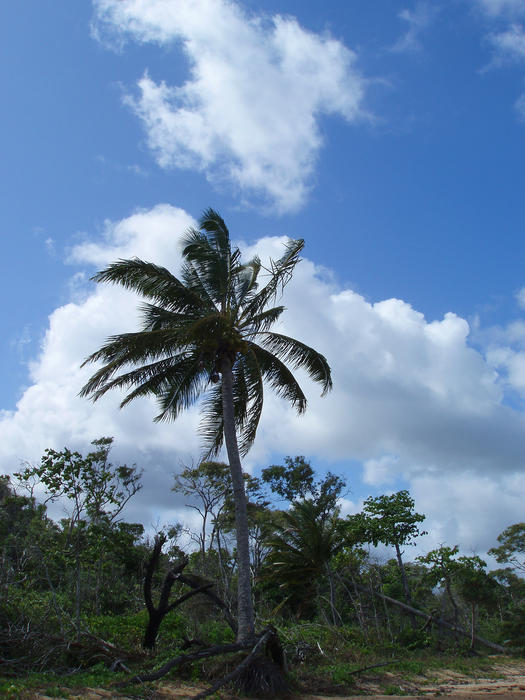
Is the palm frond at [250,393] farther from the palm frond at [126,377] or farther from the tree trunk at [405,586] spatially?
the tree trunk at [405,586]

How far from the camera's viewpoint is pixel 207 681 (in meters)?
9.55

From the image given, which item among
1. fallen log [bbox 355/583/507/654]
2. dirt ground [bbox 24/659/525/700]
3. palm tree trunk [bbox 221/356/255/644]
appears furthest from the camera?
fallen log [bbox 355/583/507/654]

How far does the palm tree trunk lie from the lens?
34.9ft

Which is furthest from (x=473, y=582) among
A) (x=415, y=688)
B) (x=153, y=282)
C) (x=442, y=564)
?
(x=153, y=282)

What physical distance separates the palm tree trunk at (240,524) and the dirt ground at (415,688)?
1545 millimetres

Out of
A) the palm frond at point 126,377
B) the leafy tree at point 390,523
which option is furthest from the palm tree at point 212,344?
the leafy tree at point 390,523

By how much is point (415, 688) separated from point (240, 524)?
502cm

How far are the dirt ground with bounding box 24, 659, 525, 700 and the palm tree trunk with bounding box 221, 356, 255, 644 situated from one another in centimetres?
155

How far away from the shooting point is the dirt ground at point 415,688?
8539mm

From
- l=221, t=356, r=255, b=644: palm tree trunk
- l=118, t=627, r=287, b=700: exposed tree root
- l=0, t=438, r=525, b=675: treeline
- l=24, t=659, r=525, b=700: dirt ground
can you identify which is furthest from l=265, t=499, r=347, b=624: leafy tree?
l=118, t=627, r=287, b=700: exposed tree root

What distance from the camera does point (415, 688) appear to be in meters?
11.0

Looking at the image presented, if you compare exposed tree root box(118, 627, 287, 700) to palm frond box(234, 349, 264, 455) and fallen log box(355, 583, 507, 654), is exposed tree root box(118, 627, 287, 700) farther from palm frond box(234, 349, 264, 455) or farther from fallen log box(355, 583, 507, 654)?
fallen log box(355, 583, 507, 654)

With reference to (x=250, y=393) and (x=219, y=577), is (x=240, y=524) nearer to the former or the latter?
(x=250, y=393)

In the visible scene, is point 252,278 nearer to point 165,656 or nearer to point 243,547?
point 243,547
